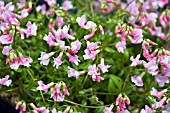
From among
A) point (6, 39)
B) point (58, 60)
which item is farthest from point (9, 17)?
point (58, 60)

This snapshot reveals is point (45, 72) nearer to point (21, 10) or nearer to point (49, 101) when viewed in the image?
point (49, 101)

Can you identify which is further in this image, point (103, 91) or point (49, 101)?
point (103, 91)

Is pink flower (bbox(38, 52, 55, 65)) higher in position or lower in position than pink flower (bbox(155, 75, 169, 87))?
higher

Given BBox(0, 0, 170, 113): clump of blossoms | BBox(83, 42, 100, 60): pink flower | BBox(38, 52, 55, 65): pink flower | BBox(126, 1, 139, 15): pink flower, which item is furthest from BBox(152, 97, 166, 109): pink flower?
BBox(126, 1, 139, 15): pink flower

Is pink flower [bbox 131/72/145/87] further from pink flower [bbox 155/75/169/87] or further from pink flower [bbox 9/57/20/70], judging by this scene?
pink flower [bbox 9/57/20/70]

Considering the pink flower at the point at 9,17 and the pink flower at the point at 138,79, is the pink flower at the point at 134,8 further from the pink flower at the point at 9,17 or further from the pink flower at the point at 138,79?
the pink flower at the point at 9,17

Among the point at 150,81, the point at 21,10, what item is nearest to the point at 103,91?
the point at 150,81

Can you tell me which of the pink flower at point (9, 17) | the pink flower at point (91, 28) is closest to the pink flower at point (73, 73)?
the pink flower at point (91, 28)

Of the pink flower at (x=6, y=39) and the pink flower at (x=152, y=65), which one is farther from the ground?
the pink flower at (x=6, y=39)
